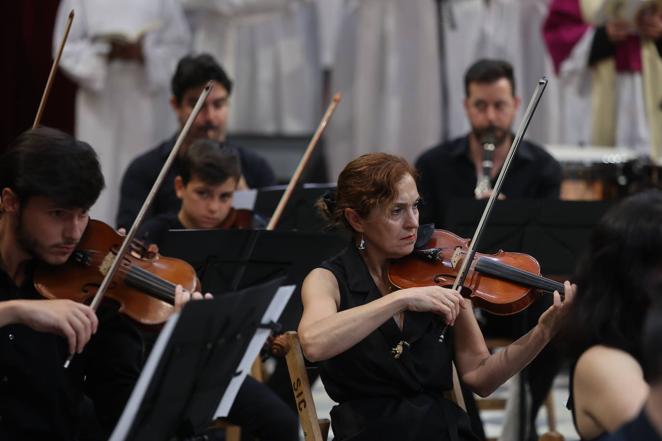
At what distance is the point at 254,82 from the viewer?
616cm

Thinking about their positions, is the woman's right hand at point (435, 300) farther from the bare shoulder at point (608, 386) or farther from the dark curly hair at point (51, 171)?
the dark curly hair at point (51, 171)

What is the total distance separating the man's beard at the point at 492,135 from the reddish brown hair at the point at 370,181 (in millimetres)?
1723

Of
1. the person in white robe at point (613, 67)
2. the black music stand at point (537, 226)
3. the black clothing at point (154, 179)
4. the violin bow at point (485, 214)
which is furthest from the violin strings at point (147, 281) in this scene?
the person in white robe at point (613, 67)

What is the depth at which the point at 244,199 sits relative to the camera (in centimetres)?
379

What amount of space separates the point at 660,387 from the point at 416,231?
1280mm

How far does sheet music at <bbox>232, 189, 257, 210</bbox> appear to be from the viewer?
3752 mm

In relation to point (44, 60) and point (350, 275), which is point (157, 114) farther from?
point (350, 275)

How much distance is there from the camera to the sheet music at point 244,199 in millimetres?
3752

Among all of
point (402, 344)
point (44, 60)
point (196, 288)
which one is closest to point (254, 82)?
point (44, 60)

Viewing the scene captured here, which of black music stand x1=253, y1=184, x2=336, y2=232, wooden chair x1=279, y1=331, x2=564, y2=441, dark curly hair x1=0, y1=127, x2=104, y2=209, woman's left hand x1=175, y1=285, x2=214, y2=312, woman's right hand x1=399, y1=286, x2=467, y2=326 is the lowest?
wooden chair x1=279, y1=331, x2=564, y2=441

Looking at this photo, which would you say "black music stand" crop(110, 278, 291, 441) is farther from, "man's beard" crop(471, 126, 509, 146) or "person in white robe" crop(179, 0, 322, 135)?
"person in white robe" crop(179, 0, 322, 135)

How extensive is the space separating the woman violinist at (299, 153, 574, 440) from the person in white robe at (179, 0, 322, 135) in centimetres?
339

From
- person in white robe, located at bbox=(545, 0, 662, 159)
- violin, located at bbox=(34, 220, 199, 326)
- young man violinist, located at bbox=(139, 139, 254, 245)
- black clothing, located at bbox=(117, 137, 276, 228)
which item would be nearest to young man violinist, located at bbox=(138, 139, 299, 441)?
young man violinist, located at bbox=(139, 139, 254, 245)

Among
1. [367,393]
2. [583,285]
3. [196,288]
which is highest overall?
[583,285]
